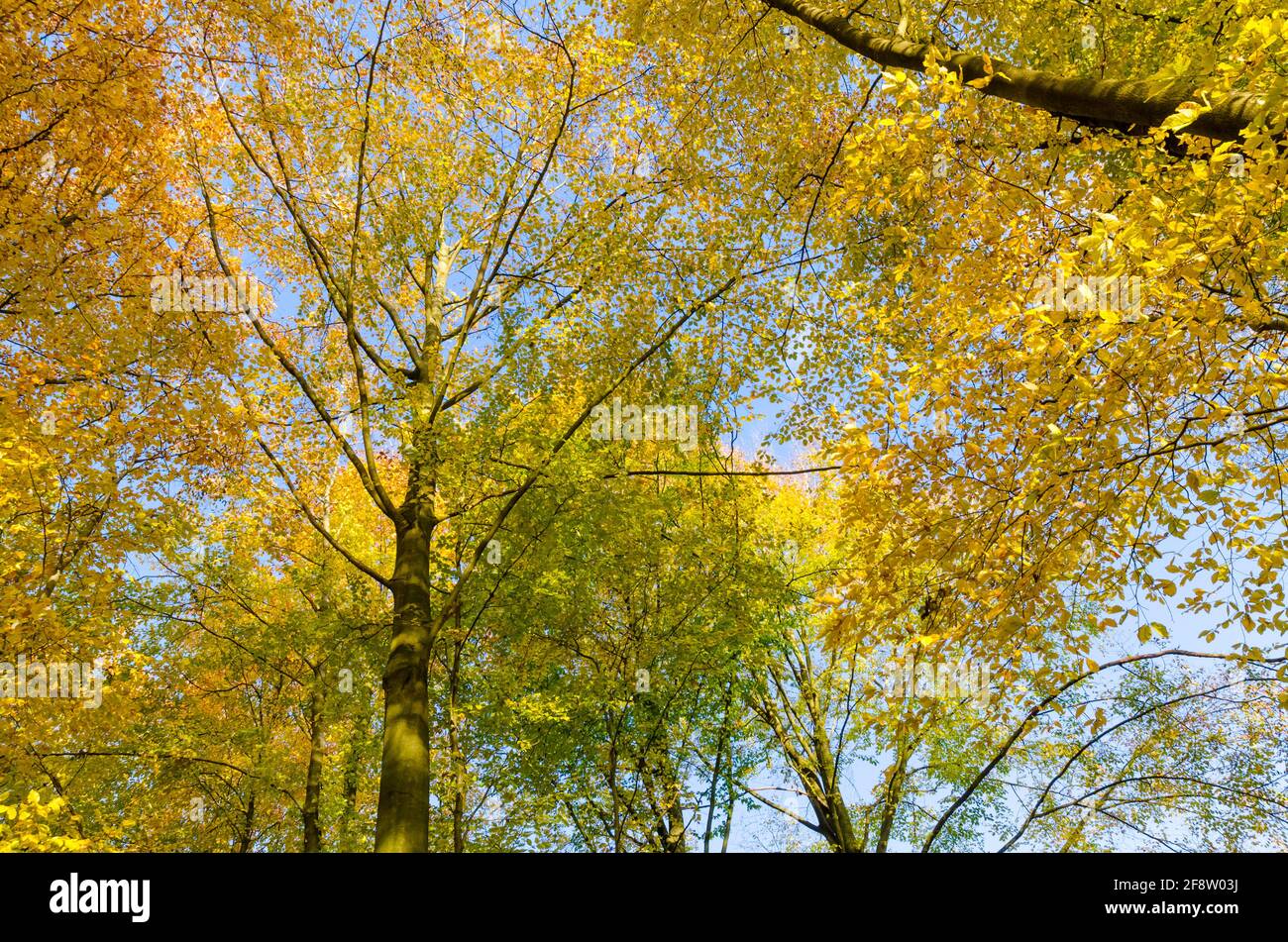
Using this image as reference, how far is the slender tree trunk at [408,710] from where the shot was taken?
8086 millimetres

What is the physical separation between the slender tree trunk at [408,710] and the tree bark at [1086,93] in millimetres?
7499

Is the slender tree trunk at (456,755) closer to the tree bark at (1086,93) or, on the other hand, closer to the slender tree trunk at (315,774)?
the slender tree trunk at (315,774)

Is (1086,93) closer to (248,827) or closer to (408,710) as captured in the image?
(408,710)

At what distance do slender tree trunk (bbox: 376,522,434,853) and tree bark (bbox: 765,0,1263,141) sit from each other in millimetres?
7499

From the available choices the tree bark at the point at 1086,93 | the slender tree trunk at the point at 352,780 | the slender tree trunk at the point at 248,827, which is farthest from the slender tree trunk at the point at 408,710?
the slender tree trunk at the point at 248,827

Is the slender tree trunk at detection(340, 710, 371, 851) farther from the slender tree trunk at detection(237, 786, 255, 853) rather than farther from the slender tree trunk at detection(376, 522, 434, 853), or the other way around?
the slender tree trunk at detection(376, 522, 434, 853)

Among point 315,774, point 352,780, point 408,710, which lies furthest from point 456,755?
point 352,780

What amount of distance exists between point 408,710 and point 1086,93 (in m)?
8.45

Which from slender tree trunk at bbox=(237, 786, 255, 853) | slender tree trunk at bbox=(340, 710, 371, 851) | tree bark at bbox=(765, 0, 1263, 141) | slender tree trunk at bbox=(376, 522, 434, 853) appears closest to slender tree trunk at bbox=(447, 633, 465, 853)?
slender tree trunk at bbox=(376, 522, 434, 853)

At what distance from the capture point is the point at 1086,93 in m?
4.56

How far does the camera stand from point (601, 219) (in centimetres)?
1085
